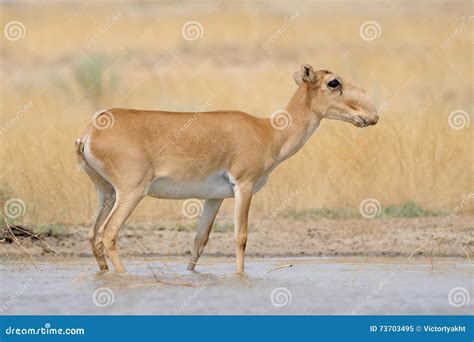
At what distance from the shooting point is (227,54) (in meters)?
42.2

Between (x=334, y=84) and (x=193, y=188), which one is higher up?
(x=334, y=84)

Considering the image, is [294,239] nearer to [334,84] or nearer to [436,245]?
[436,245]

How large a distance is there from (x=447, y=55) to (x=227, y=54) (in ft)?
31.2

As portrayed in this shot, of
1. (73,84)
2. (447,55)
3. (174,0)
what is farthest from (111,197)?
(174,0)

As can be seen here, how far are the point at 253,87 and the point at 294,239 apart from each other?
15584mm

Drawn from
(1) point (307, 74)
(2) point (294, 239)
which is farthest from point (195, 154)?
(2) point (294, 239)

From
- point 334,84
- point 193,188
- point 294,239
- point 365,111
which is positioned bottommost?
point 193,188

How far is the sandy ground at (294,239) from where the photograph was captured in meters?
14.6

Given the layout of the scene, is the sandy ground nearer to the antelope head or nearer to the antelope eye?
the antelope head

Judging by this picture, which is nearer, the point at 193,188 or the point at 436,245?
the point at 193,188

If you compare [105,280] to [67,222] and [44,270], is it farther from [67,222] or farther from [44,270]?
[67,222]

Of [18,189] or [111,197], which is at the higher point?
[18,189]

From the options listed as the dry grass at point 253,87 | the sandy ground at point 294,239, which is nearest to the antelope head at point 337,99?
the sandy ground at point 294,239

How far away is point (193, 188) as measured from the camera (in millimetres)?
12977
